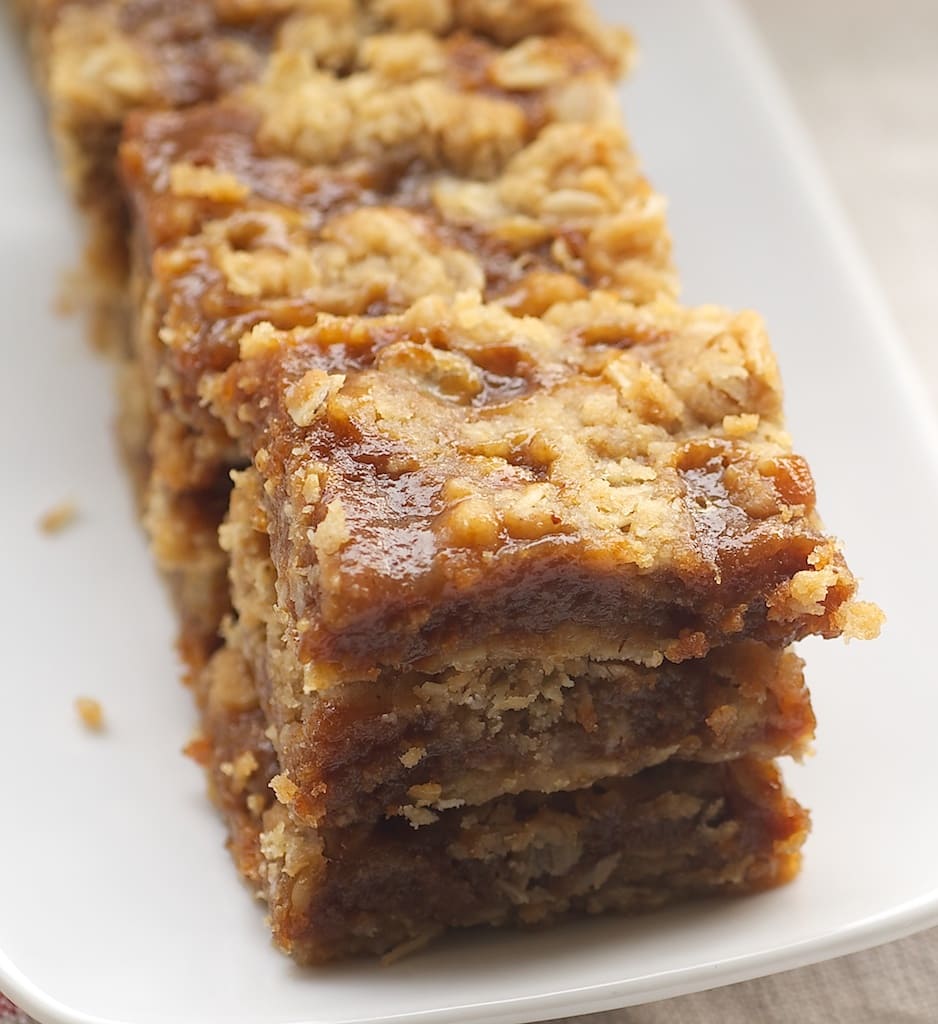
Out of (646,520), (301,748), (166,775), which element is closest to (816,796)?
(646,520)

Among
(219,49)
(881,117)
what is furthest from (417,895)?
(881,117)

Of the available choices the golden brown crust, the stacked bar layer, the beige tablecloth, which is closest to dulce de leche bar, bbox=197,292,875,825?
the golden brown crust

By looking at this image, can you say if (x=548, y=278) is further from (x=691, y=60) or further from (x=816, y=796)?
(x=691, y=60)

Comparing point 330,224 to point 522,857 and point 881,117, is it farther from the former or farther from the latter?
point 881,117

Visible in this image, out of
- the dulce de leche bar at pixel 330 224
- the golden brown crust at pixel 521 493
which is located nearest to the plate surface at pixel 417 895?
the dulce de leche bar at pixel 330 224

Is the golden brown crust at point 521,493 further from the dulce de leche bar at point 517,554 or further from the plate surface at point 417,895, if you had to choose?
the plate surface at point 417,895

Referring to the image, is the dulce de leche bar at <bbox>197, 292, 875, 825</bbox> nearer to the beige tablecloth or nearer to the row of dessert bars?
the row of dessert bars
